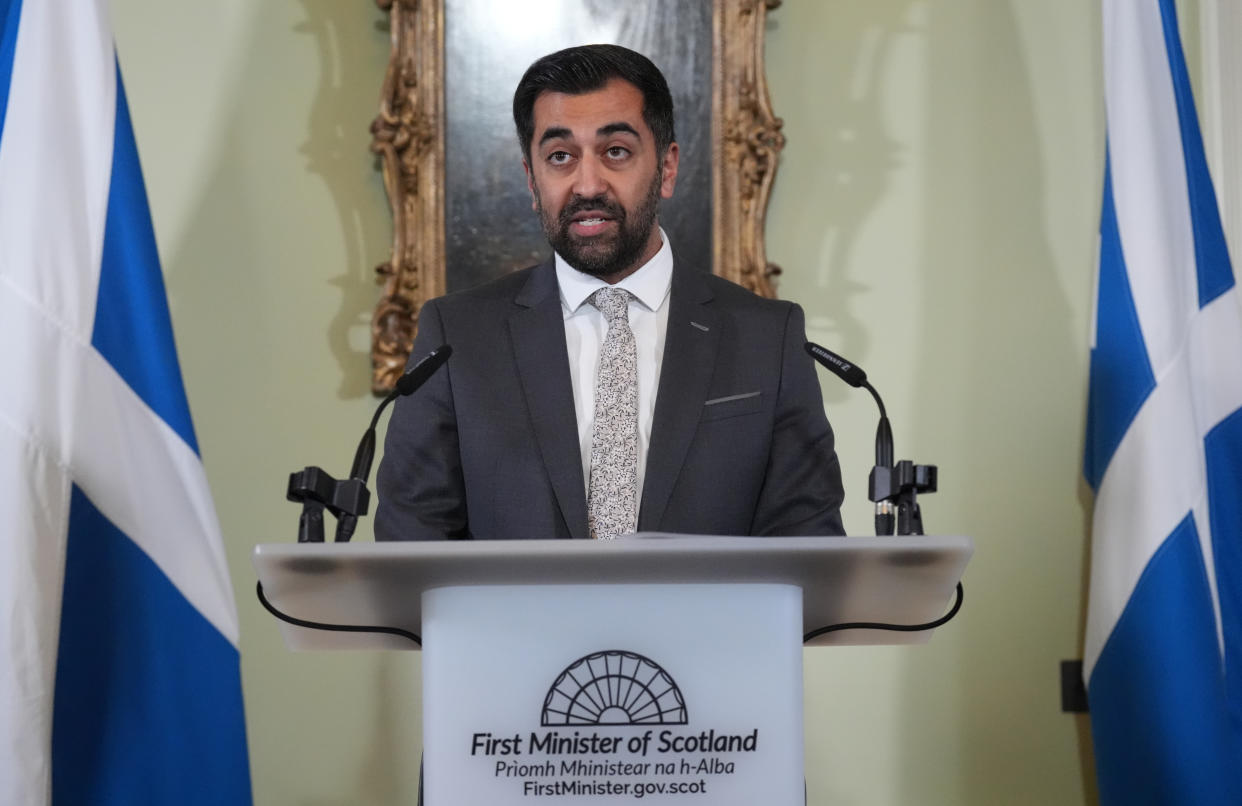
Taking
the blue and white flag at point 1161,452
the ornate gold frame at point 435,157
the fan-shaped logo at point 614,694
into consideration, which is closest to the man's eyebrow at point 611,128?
the ornate gold frame at point 435,157

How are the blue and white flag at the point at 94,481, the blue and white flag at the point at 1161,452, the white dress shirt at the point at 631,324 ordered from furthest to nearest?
1. the blue and white flag at the point at 1161,452
2. the blue and white flag at the point at 94,481
3. the white dress shirt at the point at 631,324

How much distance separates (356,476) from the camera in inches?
57.4

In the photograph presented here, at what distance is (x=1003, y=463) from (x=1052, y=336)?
1.00 feet

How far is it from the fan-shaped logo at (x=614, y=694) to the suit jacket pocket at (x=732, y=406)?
0.70m

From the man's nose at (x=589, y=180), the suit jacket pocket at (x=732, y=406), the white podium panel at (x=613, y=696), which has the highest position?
the man's nose at (x=589, y=180)

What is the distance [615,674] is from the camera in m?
1.24

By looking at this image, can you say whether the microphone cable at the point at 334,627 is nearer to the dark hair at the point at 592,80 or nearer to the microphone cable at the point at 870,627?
the microphone cable at the point at 870,627

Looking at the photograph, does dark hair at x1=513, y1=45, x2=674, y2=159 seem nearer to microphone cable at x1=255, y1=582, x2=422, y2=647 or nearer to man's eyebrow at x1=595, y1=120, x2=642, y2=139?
man's eyebrow at x1=595, y1=120, x2=642, y2=139

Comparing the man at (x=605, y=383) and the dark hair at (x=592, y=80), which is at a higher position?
the dark hair at (x=592, y=80)

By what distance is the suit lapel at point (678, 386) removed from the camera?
72.2 inches

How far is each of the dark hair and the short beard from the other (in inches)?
5.3

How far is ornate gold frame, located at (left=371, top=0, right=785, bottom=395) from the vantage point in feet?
9.08

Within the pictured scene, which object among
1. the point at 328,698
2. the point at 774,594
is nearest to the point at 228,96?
the point at 328,698

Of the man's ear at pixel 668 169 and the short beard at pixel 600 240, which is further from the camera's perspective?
the man's ear at pixel 668 169
